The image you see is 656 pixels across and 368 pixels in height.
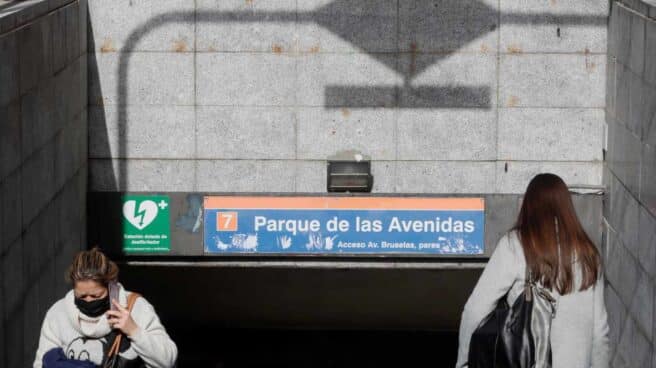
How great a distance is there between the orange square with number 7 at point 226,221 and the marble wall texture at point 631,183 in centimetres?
296

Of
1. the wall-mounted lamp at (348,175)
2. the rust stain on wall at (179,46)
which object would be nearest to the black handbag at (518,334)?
the wall-mounted lamp at (348,175)

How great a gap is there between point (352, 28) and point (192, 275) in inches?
226

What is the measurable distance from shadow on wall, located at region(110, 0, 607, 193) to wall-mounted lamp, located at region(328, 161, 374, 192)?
0.55m

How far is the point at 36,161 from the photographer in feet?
25.8

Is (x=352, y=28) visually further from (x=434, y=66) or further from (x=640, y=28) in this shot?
(x=640, y=28)

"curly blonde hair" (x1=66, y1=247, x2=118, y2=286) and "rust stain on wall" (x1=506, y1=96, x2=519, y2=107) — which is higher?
"rust stain on wall" (x1=506, y1=96, x2=519, y2=107)

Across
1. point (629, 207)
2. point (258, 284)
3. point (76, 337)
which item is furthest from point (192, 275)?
point (76, 337)

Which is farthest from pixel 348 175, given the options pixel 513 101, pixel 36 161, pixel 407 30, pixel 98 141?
pixel 36 161

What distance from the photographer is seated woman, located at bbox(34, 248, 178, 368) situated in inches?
197

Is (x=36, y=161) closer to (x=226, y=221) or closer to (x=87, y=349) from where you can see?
(x=87, y=349)

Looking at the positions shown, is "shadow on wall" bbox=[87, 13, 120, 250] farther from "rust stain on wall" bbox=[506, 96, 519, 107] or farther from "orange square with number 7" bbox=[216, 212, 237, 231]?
"rust stain on wall" bbox=[506, 96, 519, 107]

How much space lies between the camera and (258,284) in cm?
1572

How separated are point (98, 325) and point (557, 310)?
5.69 feet

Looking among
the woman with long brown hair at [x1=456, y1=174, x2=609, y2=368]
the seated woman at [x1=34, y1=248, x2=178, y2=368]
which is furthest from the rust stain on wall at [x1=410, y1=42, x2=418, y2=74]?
the seated woman at [x1=34, y1=248, x2=178, y2=368]
